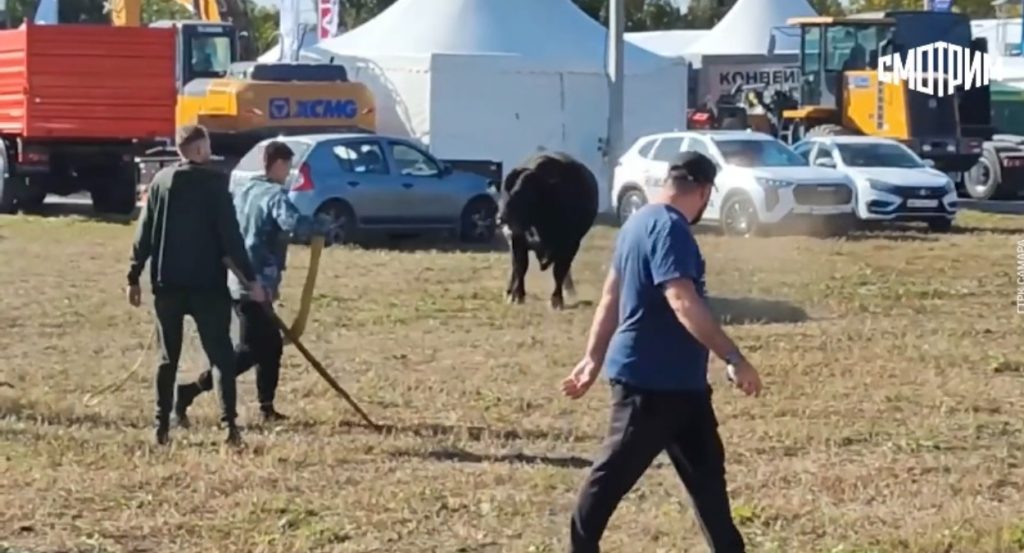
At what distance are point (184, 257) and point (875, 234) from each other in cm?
1935

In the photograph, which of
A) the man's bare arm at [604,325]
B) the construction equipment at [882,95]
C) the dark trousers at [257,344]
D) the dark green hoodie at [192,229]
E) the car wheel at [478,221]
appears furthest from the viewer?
the construction equipment at [882,95]

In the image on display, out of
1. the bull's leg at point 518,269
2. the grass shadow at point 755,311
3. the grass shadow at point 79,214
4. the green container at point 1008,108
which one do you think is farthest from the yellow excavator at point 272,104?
the green container at point 1008,108

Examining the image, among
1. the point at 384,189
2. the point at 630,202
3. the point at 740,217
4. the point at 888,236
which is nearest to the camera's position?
the point at 384,189

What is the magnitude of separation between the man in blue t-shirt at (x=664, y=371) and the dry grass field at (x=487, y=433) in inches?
36.2

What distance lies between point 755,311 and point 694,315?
11113 mm

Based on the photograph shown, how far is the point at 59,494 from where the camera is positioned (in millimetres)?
9711

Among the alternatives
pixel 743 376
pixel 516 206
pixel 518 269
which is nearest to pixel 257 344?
pixel 743 376

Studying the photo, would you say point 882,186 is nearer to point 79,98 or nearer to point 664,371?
point 79,98

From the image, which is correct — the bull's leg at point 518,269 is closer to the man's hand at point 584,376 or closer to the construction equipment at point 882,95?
the man's hand at point 584,376

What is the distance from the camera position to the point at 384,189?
84.2 ft

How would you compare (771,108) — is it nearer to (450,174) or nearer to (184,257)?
(450,174)

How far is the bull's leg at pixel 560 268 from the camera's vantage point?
60.1 ft

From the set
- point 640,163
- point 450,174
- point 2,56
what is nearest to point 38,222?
point 2,56

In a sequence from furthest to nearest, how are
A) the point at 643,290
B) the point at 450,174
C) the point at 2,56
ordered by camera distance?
1. the point at 2,56
2. the point at 450,174
3. the point at 643,290
